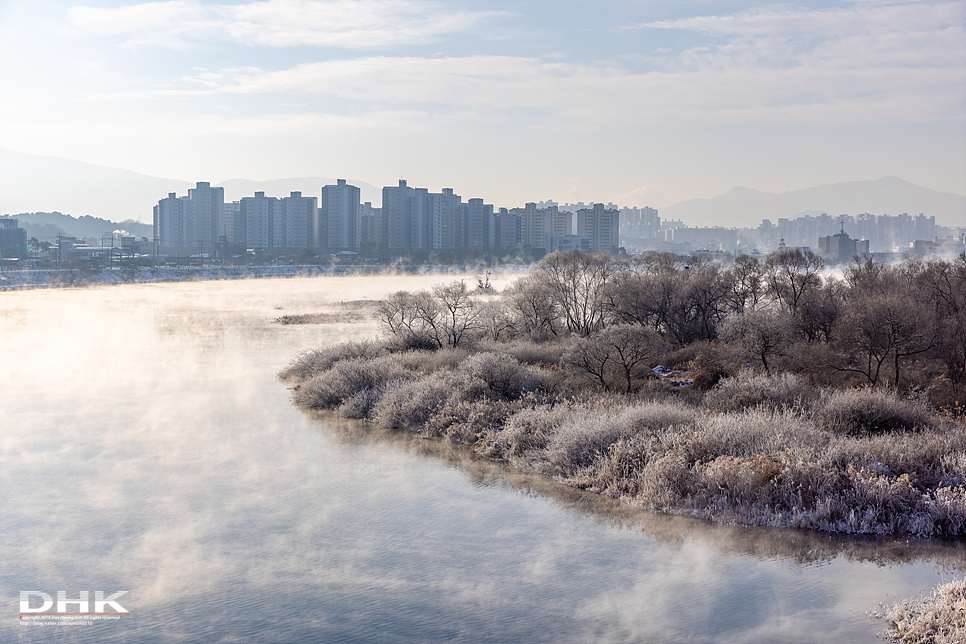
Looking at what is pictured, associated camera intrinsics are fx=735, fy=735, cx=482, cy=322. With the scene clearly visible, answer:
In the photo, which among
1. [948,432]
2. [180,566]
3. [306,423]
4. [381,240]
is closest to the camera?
[180,566]

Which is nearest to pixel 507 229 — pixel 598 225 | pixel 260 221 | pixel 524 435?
pixel 598 225

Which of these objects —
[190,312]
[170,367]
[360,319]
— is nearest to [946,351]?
[170,367]

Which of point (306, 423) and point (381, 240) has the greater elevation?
point (381, 240)

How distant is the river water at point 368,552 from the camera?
9.34 m

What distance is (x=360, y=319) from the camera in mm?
54500

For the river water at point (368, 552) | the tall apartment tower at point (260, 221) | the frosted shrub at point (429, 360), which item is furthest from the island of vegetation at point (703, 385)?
the tall apartment tower at point (260, 221)

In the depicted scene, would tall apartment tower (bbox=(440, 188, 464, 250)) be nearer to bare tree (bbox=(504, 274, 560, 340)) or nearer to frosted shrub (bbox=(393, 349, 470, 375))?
bare tree (bbox=(504, 274, 560, 340))

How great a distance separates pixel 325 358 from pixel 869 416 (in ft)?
62.1

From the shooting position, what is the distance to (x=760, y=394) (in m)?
19.3

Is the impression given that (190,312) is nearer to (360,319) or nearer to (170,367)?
(360,319)

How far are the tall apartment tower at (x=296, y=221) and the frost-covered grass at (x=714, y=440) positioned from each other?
446 ft

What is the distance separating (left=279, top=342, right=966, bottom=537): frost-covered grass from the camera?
41.1 feet

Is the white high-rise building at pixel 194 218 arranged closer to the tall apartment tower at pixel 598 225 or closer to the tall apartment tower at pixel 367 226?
the tall apartment tower at pixel 367 226

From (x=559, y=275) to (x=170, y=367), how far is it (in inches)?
760
